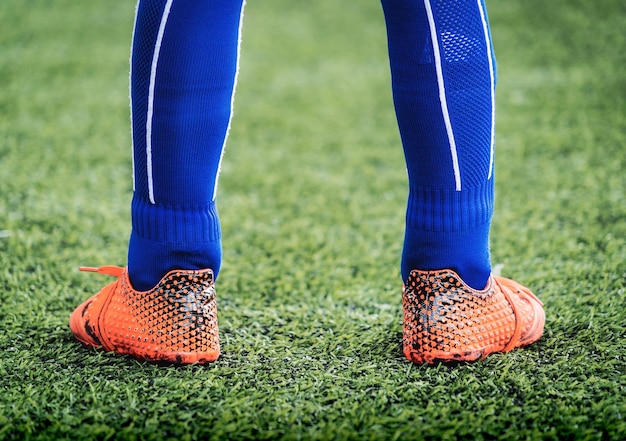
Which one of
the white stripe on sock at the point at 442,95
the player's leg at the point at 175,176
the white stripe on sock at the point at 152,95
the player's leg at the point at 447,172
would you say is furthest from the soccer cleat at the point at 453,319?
the white stripe on sock at the point at 152,95

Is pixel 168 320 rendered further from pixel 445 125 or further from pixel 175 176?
pixel 445 125

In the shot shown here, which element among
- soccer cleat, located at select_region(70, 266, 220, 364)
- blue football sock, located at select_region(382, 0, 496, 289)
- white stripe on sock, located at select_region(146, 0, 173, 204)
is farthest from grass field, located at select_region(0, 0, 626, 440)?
white stripe on sock, located at select_region(146, 0, 173, 204)

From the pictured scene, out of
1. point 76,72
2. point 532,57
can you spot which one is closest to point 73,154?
point 76,72

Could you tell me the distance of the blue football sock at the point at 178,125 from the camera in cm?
98

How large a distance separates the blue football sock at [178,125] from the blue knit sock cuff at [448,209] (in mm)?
309

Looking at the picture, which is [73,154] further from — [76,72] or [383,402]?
[383,402]

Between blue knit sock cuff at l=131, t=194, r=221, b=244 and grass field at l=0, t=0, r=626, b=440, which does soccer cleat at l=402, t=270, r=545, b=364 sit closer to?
grass field at l=0, t=0, r=626, b=440

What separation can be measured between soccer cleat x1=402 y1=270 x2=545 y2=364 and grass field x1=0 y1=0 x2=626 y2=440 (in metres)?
0.03

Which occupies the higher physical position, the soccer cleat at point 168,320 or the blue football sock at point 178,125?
the blue football sock at point 178,125

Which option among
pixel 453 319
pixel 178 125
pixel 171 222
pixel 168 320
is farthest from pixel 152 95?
pixel 453 319

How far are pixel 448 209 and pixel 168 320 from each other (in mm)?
449

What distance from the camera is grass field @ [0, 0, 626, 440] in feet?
3.17

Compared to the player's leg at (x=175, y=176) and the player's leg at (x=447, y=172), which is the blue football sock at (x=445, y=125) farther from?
the player's leg at (x=175, y=176)

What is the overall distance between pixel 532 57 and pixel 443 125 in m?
2.60
